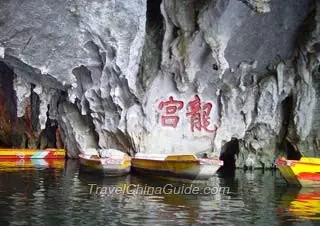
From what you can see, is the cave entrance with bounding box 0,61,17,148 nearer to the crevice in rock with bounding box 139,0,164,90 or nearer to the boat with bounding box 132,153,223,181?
the crevice in rock with bounding box 139,0,164,90

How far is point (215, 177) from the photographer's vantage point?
21391 millimetres

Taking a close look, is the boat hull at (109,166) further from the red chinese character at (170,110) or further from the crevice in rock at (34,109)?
the crevice in rock at (34,109)

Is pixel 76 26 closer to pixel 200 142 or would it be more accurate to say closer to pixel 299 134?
pixel 200 142

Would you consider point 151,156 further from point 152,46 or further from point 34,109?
point 34,109

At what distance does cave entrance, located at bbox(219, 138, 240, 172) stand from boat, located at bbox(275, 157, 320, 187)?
744 cm

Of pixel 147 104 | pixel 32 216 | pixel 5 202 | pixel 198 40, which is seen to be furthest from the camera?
pixel 147 104

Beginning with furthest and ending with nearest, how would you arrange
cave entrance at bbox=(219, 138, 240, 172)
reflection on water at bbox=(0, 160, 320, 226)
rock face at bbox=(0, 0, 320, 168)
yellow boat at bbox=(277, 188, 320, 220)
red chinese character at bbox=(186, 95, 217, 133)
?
cave entrance at bbox=(219, 138, 240, 172) → red chinese character at bbox=(186, 95, 217, 133) → rock face at bbox=(0, 0, 320, 168) → yellow boat at bbox=(277, 188, 320, 220) → reflection on water at bbox=(0, 160, 320, 226)

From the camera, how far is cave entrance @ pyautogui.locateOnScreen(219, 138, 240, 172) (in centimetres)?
2637

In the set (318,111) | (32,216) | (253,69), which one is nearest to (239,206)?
(32,216)

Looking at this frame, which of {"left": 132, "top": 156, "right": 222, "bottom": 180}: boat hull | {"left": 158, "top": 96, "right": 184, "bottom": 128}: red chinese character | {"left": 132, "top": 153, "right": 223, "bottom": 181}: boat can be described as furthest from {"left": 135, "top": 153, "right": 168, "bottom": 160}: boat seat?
{"left": 158, "top": 96, "right": 184, "bottom": 128}: red chinese character

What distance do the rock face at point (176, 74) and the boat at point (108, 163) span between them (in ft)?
7.48

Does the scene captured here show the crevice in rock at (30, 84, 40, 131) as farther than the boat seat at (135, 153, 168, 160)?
Yes

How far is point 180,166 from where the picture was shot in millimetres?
18328

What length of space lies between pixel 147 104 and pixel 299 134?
7709mm
